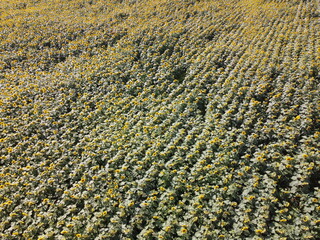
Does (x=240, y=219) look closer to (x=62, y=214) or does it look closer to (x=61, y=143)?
(x=62, y=214)

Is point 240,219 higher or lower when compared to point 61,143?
lower

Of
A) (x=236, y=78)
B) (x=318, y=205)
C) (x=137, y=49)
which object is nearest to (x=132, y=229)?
(x=318, y=205)

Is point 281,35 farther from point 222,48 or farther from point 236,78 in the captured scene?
point 236,78

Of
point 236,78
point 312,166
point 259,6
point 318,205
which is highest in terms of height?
point 259,6

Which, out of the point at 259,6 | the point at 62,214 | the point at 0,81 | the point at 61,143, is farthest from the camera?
the point at 259,6

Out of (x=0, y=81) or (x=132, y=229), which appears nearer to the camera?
(x=132, y=229)

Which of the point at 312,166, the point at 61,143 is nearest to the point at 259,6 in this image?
the point at 312,166

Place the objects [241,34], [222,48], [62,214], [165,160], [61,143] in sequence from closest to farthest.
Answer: [62,214], [165,160], [61,143], [222,48], [241,34]
